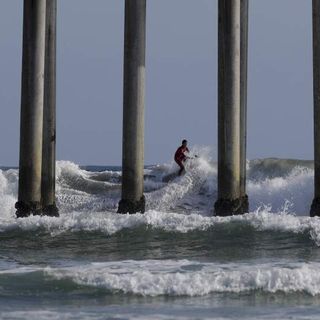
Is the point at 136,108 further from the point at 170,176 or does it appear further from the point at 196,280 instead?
the point at 170,176

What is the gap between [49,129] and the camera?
20578 mm

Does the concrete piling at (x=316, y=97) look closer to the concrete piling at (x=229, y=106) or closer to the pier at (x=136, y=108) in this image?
the pier at (x=136, y=108)

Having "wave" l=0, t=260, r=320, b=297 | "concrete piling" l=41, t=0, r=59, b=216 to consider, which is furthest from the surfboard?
"wave" l=0, t=260, r=320, b=297

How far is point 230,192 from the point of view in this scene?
1962 centimetres

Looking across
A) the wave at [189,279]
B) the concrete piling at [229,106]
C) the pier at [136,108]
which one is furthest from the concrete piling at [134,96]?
the wave at [189,279]

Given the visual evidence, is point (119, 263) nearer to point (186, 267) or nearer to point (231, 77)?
point (186, 267)

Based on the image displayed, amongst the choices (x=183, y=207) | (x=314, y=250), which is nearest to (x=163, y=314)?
(x=314, y=250)

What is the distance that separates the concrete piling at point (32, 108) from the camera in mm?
19172

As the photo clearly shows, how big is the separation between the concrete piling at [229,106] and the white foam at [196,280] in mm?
4974

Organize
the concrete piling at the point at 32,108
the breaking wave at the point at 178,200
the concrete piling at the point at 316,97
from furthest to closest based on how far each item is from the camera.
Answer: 1. the concrete piling at the point at 316,97
2. the concrete piling at the point at 32,108
3. the breaking wave at the point at 178,200

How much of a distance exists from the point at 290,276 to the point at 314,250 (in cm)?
309

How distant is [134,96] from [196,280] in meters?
6.02

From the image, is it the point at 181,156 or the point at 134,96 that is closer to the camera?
the point at 134,96

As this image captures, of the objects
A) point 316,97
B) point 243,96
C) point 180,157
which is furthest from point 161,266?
point 180,157
